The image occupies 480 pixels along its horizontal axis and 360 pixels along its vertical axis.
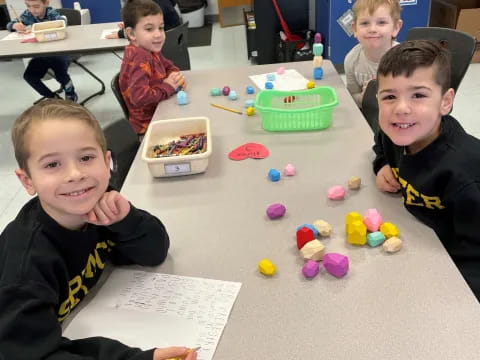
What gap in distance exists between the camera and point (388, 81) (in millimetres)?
1153

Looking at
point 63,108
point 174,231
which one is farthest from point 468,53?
point 63,108

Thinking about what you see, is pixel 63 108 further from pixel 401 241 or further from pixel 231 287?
pixel 401 241

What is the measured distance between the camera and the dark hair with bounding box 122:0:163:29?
81.8 inches

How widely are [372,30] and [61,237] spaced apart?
165cm

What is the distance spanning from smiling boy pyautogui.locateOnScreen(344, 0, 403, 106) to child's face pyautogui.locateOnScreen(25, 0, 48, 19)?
2556 mm

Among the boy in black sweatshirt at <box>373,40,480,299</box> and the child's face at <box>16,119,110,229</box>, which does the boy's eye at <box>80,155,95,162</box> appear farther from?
the boy in black sweatshirt at <box>373,40,480,299</box>

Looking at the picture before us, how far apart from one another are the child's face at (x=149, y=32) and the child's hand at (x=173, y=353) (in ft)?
5.43

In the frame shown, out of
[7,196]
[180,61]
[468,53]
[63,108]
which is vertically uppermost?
[63,108]

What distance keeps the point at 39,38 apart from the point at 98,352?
2704 millimetres

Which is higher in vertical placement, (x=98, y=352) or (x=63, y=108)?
(x=63, y=108)

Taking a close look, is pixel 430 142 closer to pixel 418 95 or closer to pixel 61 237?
pixel 418 95

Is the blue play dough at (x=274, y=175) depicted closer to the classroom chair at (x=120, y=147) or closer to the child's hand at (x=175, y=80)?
the classroom chair at (x=120, y=147)

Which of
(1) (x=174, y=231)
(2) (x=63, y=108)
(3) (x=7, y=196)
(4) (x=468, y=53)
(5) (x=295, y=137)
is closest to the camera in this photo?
(2) (x=63, y=108)

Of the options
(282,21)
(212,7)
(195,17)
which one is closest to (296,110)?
(282,21)
